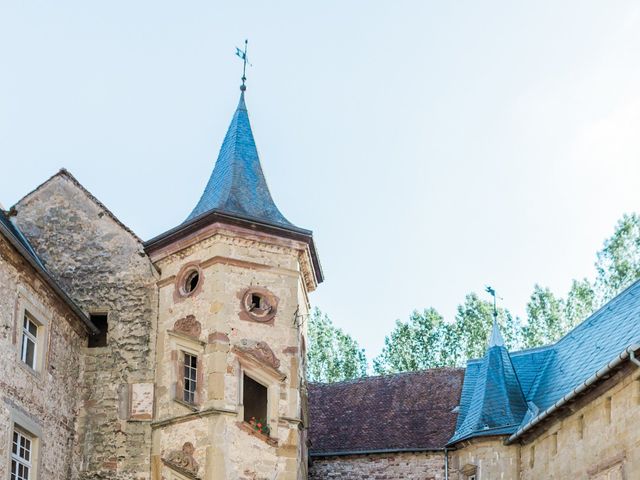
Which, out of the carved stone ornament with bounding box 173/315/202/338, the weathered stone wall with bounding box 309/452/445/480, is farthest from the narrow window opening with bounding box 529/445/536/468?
the carved stone ornament with bounding box 173/315/202/338

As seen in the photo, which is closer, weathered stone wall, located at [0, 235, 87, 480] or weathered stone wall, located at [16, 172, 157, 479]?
weathered stone wall, located at [0, 235, 87, 480]

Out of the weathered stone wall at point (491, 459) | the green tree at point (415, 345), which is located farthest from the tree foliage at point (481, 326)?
the weathered stone wall at point (491, 459)

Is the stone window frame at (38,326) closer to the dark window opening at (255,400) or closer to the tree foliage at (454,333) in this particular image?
the dark window opening at (255,400)

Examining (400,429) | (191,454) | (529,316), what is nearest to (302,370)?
(191,454)

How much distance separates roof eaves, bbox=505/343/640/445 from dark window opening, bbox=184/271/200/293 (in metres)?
7.07

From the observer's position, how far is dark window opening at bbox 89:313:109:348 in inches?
800

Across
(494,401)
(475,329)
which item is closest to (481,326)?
(475,329)

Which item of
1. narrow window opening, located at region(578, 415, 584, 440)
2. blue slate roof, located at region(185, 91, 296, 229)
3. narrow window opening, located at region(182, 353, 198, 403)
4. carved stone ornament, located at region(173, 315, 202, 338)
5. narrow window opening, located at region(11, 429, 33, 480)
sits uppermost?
blue slate roof, located at region(185, 91, 296, 229)

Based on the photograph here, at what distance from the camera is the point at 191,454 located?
18.3 meters

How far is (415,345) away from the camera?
37000 mm

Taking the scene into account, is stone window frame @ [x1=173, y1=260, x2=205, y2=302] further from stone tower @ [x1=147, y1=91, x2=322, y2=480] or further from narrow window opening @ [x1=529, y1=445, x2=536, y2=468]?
narrow window opening @ [x1=529, y1=445, x2=536, y2=468]

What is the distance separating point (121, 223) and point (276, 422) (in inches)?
220

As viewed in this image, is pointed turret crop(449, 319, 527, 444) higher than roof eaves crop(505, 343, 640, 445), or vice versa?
pointed turret crop(449, 319, 527, 444)

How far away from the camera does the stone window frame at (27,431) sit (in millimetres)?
16047
